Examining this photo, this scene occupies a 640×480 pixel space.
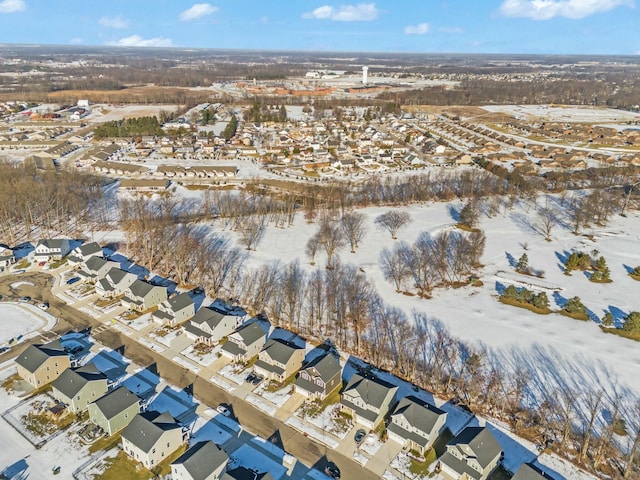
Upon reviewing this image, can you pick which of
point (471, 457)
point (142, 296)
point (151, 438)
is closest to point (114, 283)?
point (142, 296)

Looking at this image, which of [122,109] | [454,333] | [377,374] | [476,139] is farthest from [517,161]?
[122,109]

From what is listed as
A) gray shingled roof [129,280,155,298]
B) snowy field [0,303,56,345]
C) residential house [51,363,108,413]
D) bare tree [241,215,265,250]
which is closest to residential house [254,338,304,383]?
residential house [51,363,108,413]

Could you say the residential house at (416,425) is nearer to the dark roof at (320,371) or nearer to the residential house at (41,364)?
the dark roof at (320,371)

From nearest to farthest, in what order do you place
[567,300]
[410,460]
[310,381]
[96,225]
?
[410,460]
[310,381]
[567,300]
[96,225]

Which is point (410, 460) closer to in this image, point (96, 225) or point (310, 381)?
point (310, 381)

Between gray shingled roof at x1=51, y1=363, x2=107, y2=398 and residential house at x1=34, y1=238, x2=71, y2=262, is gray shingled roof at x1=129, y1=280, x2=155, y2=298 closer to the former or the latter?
gray shingled roof at x1=51, y1=363, x2=107, y2=398

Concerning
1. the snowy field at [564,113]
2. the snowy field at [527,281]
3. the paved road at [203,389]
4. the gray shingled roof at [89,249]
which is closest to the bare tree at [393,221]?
the snowy field at [527,281]
